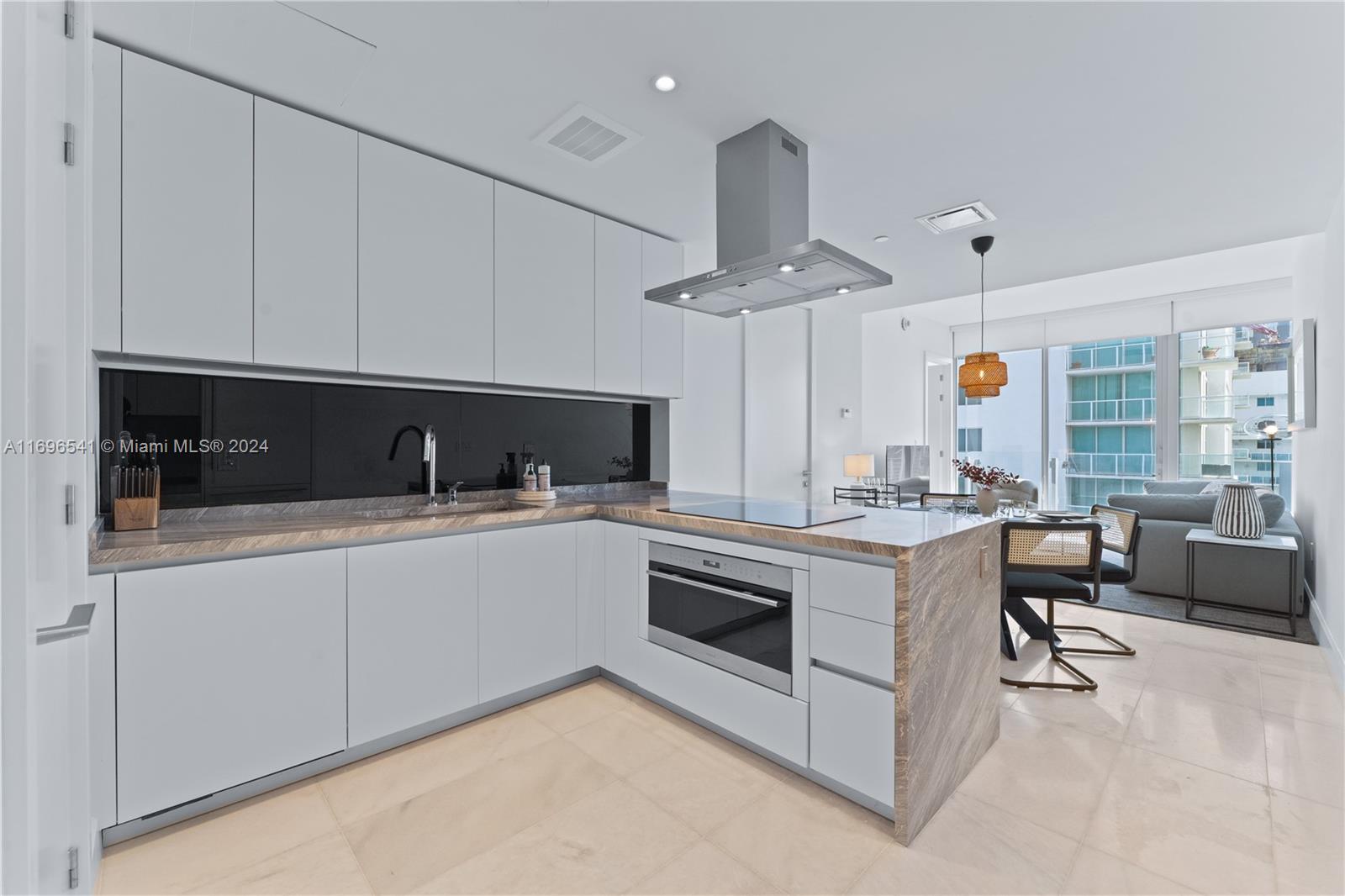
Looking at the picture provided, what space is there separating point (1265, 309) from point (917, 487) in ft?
12.2

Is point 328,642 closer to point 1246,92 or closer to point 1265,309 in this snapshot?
point 1246,92

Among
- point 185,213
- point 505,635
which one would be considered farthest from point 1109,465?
point 185,213

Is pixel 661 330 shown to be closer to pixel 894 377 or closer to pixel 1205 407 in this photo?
pixel 894 377

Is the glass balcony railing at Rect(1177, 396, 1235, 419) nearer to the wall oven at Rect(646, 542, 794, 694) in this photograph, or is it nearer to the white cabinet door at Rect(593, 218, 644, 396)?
the white cabinet door at Rect(593, 218, 644, 396)

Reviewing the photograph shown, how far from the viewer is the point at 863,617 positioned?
190cm

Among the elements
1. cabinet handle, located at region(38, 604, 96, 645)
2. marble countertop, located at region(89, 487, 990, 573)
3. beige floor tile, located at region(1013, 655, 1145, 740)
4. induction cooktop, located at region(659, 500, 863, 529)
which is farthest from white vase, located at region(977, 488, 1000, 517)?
cabinet handle, located at region(38, 604, 96, 645)

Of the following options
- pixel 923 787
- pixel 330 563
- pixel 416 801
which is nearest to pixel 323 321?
pixel 330 563

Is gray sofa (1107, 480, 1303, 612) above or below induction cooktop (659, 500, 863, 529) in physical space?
below

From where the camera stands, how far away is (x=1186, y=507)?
477 cm

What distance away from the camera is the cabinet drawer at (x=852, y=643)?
6.06 feet

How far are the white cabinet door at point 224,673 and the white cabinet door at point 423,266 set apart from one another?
3.24 ft

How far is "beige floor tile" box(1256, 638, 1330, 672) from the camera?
10.7ft

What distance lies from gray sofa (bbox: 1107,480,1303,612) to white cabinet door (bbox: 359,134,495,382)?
5013 millimetres

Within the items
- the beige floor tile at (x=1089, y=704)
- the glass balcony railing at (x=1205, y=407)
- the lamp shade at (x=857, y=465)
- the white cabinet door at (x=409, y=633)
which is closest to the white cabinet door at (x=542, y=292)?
the white cabinet door at (x=409, y=633)
